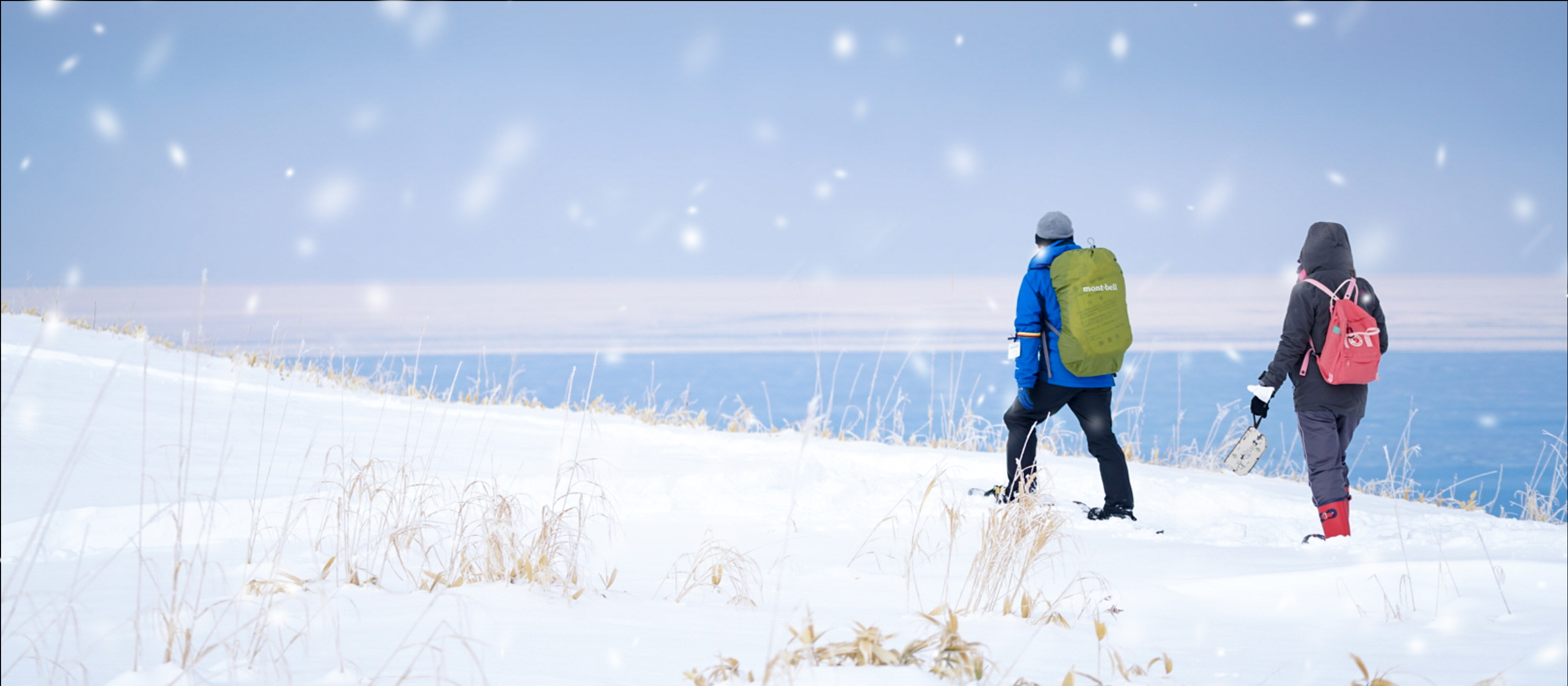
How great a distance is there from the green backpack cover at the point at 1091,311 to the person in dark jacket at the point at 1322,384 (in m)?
0.81

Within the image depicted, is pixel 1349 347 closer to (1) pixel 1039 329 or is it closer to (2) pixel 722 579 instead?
(1) pixel 1039 329

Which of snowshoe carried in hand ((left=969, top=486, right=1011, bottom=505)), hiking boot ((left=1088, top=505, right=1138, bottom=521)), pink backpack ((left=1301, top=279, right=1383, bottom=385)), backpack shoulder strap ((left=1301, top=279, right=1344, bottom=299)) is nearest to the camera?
pink backpack ((left=1301, top=279, right=1383, bottom=385))

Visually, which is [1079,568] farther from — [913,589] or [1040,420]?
[1040,420]

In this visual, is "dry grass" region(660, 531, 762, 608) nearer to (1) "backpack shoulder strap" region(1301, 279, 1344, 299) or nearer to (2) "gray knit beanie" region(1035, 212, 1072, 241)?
(2) "gray knit beanie" region(1035, 212, 1072, 241)

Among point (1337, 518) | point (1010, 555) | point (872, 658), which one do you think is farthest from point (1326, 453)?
point (872, 658)

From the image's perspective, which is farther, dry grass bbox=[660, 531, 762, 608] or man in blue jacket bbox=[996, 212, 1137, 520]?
man in blue jacket bbox=[996, 212, 1137, 520]

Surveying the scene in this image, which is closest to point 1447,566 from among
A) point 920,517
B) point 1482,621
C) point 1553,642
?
point 1482,621

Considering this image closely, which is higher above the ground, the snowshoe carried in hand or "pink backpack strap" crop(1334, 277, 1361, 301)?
"pink backpack strap" crop(1334, 277, 1361, 301)

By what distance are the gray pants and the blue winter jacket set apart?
1140mm

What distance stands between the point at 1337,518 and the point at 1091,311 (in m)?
1.77

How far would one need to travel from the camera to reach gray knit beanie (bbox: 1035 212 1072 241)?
555 cm

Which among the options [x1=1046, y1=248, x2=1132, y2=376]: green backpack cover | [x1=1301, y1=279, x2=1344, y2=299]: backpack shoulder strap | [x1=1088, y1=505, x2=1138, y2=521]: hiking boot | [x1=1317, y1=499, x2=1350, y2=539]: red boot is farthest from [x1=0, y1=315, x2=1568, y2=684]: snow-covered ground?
[x1=1301, y1=279, x2=1344, y2=299]: backpack shoulder strap

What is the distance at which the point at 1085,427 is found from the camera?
5.58 metres

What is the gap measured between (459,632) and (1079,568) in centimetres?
284
